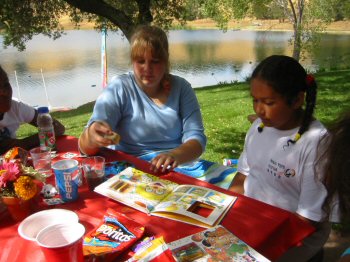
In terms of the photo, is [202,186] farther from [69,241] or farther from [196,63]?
[196,63]

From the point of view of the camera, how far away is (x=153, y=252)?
3.83 feet

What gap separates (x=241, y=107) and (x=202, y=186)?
571 centimetres

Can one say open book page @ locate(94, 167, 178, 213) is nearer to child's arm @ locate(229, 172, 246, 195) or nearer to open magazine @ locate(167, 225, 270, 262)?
open magazine @ locate(167, 225, 270, 262)

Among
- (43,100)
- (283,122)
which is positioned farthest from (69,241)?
(43,100)

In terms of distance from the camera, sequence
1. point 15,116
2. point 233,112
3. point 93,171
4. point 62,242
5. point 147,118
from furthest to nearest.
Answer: point 233,112, point 15,116, point 147,118, point 93,171, point 62,242

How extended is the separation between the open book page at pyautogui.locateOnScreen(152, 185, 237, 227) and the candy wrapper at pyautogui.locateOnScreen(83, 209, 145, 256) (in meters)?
0.15

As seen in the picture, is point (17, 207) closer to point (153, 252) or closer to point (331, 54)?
point (153, 252)

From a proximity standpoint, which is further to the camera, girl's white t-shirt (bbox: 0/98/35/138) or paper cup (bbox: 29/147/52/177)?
girl's white t-shirt (bbox: 0/98/35/138)

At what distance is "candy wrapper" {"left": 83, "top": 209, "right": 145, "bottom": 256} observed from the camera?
115cm

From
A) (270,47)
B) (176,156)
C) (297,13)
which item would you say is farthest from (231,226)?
(270,47)

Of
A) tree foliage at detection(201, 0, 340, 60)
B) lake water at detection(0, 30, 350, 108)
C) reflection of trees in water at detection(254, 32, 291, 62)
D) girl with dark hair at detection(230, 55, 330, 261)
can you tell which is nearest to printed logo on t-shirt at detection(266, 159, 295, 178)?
girl with dark hair at detection(230, 55, 330, 261)

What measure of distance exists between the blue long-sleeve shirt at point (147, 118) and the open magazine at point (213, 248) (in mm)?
1074

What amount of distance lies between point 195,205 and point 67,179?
1.88 ft

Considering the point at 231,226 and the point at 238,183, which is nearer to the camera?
the point at 231,226
